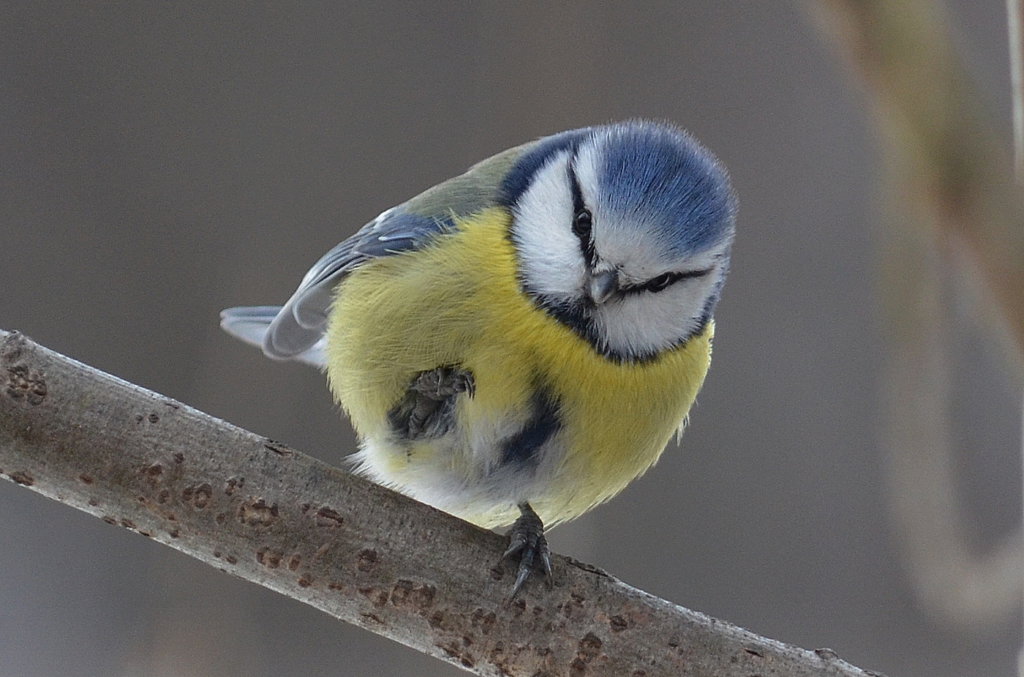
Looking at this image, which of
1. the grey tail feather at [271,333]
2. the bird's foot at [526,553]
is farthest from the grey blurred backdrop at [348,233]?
the bird's foot at [526,553]

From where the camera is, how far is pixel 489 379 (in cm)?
110

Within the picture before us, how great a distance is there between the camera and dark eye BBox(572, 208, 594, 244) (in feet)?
3.70

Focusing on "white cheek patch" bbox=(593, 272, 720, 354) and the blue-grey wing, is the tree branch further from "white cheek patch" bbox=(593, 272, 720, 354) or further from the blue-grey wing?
the blue-grey wing

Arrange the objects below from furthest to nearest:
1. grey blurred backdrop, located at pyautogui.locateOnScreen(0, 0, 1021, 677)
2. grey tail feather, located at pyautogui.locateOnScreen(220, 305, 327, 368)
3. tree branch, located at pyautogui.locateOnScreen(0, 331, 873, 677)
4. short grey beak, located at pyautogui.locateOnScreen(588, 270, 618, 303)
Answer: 1. grey blurred backdrop, located at pyautogui.locateOnScreen(0, 0, 1021, 677)
2. grey tail feather, located at pyautogui.locateOnScreen(220, 305, 327, 368)
3. short grey beak, located at pyautogui.locateOnScreen(588, 270, 618, 303)
4. tree branch, located at pyautogui.locateOnScreen(0, 331, 873, 677)

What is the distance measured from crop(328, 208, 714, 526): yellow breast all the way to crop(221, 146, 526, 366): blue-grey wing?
3cm

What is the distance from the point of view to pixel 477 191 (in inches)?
50.1

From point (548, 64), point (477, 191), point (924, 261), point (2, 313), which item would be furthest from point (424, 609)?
point (2, 313)

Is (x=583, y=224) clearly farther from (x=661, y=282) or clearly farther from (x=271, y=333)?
(x=271, y=333)

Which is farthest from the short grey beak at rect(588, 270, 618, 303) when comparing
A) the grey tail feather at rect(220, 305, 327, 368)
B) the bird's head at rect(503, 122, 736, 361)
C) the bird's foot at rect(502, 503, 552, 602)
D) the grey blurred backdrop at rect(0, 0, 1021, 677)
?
the grey blurred backdrop at rect(0, 0, 1021, 677)

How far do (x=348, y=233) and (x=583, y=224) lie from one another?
110 cm

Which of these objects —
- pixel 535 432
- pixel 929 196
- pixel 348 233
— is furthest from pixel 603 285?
pixel 348 233

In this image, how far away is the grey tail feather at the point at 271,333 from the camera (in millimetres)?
1413

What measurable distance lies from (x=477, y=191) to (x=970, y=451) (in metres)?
1.36

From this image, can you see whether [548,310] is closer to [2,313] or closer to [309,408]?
[309,408]
